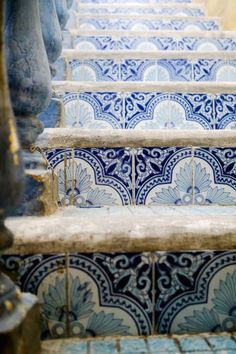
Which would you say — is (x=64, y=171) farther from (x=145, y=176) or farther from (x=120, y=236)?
(x=120, y=236)

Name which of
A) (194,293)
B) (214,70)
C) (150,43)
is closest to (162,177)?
(194,293)

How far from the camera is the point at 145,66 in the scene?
207 centimetres

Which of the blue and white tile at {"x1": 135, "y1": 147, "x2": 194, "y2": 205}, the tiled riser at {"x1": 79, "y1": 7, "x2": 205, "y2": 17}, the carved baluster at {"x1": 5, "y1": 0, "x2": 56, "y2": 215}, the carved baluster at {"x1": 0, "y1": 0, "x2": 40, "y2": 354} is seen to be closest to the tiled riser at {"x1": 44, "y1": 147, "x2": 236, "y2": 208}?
the blue and white tile at {"x1": 135, "y1": 147, "x2": 194, "y2": 205}

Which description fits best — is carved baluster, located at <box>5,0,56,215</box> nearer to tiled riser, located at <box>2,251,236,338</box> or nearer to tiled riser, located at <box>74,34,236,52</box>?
tiled riser, located at <box>2,251,236,338</box>

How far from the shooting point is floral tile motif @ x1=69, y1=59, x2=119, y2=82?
80.8 inches

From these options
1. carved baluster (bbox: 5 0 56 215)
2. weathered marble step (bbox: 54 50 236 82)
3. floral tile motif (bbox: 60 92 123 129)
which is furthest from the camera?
weathered marble step (bbox: 54 50 236 82)

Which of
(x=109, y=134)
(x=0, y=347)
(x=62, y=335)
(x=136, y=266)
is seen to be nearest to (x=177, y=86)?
(x=109, y=134)

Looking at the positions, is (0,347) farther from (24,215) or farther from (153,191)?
(153,191)

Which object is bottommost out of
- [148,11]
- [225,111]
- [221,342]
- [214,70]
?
[221,342]

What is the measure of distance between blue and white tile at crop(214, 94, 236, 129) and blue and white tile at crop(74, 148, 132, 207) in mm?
601

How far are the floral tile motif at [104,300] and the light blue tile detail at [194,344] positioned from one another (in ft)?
0.25

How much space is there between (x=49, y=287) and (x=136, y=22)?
3.02 m

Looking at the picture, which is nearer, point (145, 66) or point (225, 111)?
point (225, 111)

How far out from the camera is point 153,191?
1.23m
